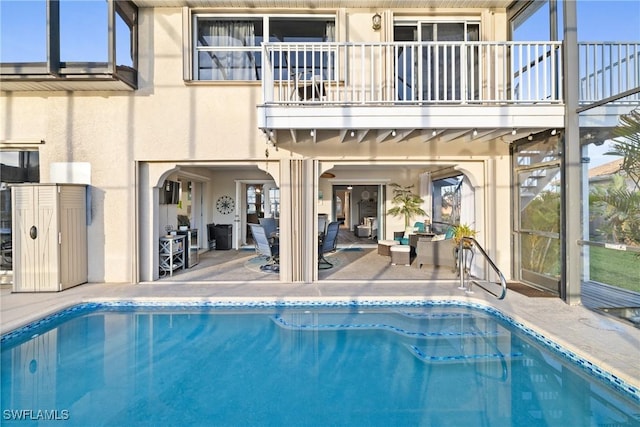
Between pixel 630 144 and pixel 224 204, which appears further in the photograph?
pixel 224 204

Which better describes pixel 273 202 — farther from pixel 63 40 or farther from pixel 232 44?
pixel 63 40

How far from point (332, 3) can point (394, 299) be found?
19.3 feet

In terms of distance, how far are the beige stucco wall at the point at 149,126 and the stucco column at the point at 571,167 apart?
2546 millimetres

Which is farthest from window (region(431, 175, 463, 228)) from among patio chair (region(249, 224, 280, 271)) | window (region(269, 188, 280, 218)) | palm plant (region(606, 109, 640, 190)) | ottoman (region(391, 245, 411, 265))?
window (region(269, 188, 280, 218))

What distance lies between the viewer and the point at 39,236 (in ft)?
20.9

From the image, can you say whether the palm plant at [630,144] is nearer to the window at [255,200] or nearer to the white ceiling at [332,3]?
the white ceiling at [332,3]

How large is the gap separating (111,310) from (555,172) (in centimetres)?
803

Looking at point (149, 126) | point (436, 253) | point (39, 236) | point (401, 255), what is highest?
point (149, 126)

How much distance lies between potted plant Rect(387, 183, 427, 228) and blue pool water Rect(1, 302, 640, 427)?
6.65 meters

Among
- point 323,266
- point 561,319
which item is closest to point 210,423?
point 561,319

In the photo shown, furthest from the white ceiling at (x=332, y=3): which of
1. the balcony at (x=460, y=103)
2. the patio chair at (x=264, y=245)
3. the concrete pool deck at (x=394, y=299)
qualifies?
the concrete pool deck at (x=394, y=299)

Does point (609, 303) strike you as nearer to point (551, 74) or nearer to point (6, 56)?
point (551, 74)

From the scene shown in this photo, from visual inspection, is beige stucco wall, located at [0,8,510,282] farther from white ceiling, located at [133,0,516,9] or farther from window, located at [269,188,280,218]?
window, located at [269,188,280,218]

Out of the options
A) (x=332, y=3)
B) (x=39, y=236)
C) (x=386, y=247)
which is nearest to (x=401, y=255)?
(x=386, y=247)
